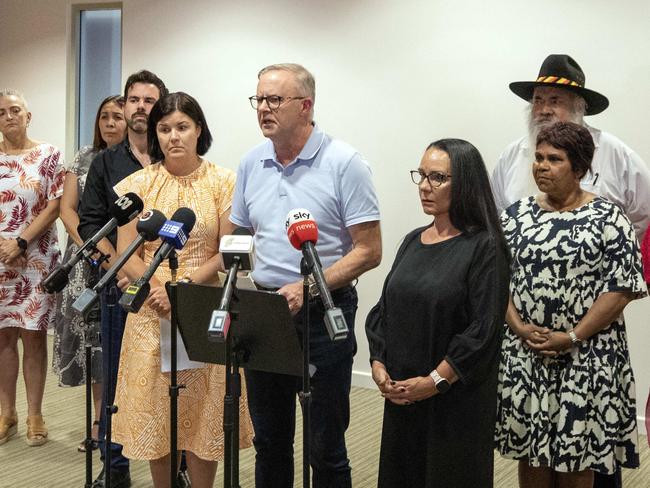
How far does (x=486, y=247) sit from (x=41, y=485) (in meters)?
2.49

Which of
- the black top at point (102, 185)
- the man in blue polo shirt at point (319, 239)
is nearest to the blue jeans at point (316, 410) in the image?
the man in blue polo shirt at point (319, 239)

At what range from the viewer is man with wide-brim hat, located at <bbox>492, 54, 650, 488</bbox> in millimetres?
3340

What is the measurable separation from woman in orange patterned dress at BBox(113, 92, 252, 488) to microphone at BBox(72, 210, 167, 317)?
1.98 ft

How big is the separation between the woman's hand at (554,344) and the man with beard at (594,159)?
838mm

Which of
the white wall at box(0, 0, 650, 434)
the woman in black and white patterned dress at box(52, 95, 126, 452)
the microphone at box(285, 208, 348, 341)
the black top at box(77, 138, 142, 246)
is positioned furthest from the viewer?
the white wall at box(0, 0, 650, 434)

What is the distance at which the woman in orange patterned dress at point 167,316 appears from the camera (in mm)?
2883

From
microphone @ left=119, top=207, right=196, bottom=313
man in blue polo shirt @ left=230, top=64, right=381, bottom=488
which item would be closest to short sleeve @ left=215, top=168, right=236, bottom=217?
man in blue polo shirt @ left=230, top=64, right=381, bottom=488

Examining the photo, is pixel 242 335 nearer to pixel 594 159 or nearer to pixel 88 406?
pixel 88 406

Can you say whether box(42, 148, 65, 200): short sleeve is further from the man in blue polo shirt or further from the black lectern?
the black lectern

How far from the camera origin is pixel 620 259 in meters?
2.68

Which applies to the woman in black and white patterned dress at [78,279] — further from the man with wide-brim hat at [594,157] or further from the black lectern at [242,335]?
the man with wide-brim hat at [594,157]

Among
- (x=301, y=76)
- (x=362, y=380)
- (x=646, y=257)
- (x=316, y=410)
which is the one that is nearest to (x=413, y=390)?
(x=316, y=410)

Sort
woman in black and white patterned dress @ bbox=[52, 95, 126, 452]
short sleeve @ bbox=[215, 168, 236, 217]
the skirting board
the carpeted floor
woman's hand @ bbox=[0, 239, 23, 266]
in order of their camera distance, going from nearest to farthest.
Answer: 1. short sleeve @ bbox=[215, 168, 236, 217]
2. the carpeted floor
3. woman in black and white patterned dress @ bbox=[52, 95, 126, 452]
4. woman's hand @ bbox=[0, 239, 23, 266]
5. the skirting board

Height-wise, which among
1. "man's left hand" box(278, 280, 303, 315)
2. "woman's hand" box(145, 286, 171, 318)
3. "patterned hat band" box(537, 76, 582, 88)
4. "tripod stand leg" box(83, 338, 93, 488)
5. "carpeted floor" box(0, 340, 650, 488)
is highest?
"patterned hat band" box(537, 76, 582, 88)
